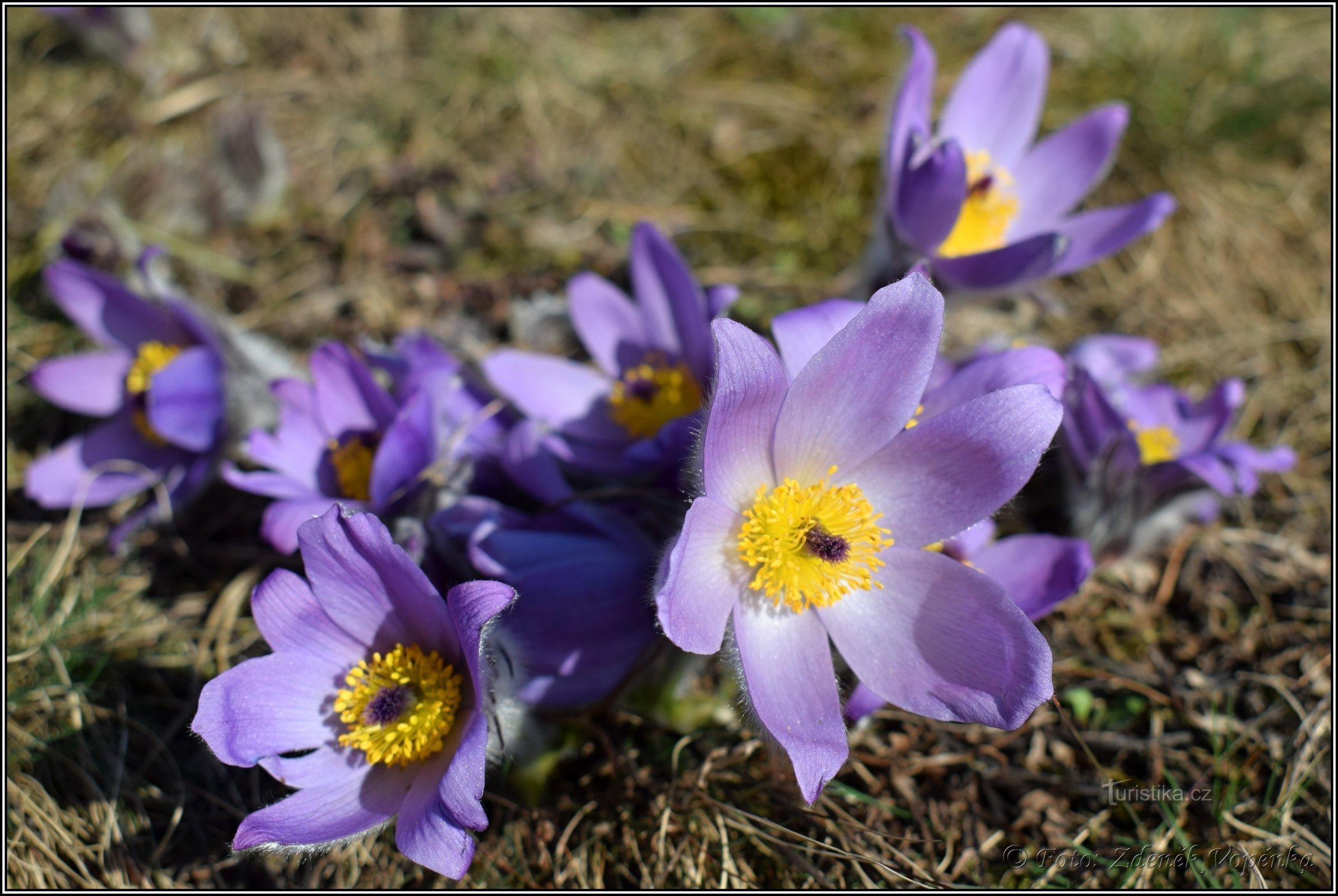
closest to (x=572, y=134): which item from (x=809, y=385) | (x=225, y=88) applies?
(x=225, y=88)

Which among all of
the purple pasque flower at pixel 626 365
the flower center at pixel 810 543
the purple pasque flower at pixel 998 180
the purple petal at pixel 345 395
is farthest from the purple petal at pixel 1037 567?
the purple petal at pixel 345 395

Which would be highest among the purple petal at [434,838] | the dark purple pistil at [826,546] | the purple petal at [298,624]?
the dark purple pistil at [826,546]

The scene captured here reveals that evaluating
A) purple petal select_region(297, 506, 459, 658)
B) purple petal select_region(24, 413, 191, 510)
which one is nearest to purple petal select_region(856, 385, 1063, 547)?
purple petal select_region(297, 506, 459, 658)

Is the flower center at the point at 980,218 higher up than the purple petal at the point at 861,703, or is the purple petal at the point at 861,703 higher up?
the flower center at the point at 980,218

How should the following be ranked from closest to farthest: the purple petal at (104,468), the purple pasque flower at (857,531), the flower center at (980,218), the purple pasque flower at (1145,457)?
the purple pasque flower at (857,531) < the purple pasque flower at (1145,457) < the flower center at (980,218) < the purple petal at (104,468)

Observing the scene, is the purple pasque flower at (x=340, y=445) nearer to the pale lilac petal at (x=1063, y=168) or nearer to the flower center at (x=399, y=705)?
the flower center at (x=399, y=705)

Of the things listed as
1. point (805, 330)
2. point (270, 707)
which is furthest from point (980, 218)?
point (270, 707)

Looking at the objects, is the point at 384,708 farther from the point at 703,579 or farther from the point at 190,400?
the point at 190,400

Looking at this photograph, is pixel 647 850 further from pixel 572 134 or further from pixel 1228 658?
pixel 572 134
